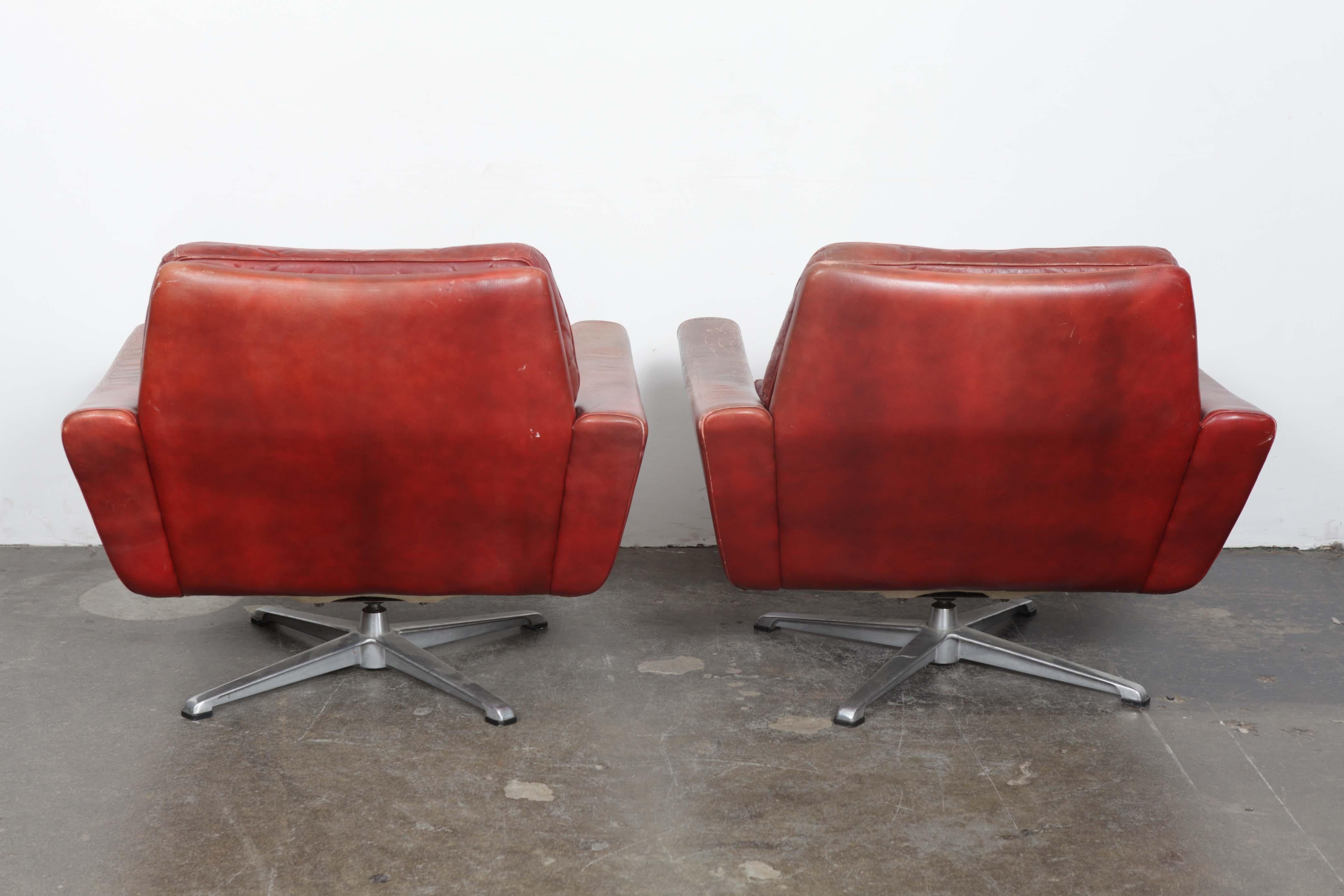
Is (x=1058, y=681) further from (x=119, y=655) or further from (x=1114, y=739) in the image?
(x=119, y=655)

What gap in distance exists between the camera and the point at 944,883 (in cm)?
197

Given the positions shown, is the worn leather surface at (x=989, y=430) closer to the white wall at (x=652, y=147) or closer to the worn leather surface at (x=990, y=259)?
the worn leather surface at (x=990, y=259)

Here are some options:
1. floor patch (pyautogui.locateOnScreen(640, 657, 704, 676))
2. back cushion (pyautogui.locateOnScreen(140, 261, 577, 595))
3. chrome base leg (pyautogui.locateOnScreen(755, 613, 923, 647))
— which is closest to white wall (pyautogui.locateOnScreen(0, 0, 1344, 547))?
chrome base leg (pyautogui.locateOnScreen(755, 613, 923, 647))

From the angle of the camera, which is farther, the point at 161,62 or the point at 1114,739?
the point at 161,62

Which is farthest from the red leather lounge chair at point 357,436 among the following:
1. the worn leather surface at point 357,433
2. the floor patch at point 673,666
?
the floor patch at point 673,666

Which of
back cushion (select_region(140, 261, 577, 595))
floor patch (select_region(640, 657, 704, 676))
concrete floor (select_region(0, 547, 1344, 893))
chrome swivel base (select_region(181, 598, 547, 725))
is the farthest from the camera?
floor patch (select_region(640, 657, 704, 676))

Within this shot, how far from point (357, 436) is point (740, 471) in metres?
0.70

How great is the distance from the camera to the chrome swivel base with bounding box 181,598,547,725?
8.27 ft

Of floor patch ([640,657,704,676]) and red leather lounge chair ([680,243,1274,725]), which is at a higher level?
red leather lounge chair ([680,243,1274,725])

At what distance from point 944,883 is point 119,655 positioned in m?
1.88

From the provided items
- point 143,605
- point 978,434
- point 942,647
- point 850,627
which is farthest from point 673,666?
point 143,605

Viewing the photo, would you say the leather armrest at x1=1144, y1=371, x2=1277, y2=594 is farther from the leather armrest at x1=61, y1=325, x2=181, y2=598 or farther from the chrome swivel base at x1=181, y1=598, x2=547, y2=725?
the leather armrest at x1=61, y1=325, x2=181, y2=598

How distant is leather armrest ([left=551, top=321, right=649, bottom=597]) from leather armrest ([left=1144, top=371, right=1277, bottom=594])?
1.03 m

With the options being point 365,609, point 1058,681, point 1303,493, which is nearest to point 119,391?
point 365,609
